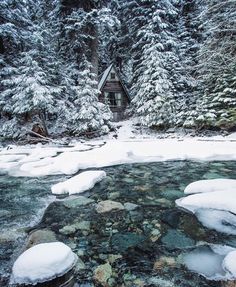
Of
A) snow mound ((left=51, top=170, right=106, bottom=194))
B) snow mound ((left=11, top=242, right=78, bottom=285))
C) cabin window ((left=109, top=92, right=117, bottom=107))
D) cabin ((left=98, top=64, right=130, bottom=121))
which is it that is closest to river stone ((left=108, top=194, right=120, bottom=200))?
Result: snow mound ((left=51, top=170, right=106, bottom=194))

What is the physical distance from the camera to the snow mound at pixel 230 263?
7.13 feet

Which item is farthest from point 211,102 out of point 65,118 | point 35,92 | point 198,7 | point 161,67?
point 198,7

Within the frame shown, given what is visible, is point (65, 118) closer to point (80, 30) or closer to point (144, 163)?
point (80, 30)

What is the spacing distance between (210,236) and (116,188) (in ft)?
6.84

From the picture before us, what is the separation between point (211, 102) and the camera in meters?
13.4

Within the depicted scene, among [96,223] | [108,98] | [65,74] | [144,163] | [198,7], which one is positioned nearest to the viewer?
[96,223]

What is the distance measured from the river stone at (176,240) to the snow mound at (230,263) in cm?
43

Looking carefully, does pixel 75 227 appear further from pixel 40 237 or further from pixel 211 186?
pixel 211 186

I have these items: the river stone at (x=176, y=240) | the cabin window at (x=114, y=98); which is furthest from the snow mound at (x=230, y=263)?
the cabin window at (x=114, y=98)

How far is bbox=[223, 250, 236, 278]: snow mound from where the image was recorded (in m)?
2.17

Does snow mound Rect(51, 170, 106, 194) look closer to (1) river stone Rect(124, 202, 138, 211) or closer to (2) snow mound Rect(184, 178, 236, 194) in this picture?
(1) river stone Rect(124, 202, 138, 211)

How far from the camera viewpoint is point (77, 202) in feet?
13.1

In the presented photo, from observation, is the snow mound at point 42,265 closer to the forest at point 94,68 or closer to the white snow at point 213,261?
the white snow at point 213,261

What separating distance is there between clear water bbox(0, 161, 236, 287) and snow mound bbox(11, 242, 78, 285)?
9.5 inches
